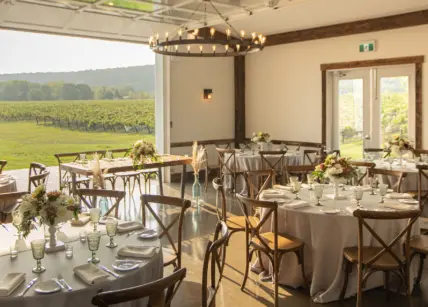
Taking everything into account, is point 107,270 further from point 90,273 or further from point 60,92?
point 60,92

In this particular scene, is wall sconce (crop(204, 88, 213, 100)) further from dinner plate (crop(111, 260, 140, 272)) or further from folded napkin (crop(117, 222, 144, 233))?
dinner plate (crop(111, 260, 140, 272))

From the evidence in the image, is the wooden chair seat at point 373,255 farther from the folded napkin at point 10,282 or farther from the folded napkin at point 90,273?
the folded napkin at point 10,282

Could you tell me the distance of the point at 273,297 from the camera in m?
4.29

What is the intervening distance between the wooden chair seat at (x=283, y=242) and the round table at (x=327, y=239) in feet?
0.36

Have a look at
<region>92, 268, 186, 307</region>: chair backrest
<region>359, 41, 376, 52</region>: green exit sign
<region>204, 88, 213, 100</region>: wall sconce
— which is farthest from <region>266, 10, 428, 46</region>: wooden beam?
<region>92, 268, 186, 307</region>: chair backrest

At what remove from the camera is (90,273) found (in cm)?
264

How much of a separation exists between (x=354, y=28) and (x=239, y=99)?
142 inches

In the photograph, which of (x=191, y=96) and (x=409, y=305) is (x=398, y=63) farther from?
(x=409, y=305)

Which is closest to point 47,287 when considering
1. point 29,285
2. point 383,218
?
point 29,285

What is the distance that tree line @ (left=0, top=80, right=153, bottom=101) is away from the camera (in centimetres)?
1098

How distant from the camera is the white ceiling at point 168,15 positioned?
27.1 ft

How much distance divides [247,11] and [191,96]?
310 cm

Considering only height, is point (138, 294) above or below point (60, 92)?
below

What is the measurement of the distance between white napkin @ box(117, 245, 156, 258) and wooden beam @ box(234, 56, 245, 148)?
30.4 ft
